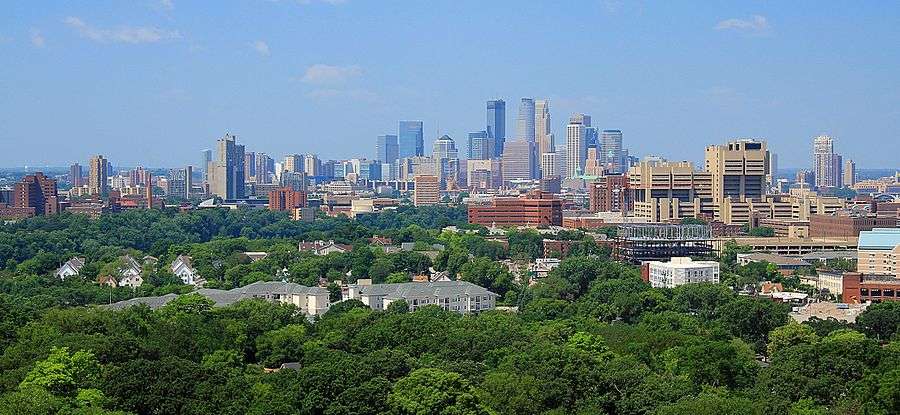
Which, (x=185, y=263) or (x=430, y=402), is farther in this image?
(x=185, y=263)

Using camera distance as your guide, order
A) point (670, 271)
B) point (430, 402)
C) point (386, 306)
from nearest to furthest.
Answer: point (430, 402), point (386, 306), point (670, 271)

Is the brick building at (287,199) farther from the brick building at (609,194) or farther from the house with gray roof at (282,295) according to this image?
the house with gray roof at (282,295)

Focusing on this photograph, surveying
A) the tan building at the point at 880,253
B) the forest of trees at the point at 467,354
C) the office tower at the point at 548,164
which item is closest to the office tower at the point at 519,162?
the office tower at the point at 548,164

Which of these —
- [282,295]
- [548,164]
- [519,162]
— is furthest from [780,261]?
[548,164]

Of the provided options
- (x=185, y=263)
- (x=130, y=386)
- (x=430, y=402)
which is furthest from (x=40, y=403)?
(x=185, y=263)

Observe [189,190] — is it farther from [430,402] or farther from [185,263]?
[430,402]

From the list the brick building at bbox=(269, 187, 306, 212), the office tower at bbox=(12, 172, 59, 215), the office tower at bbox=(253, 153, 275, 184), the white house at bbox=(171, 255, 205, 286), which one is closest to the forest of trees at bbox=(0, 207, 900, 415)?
the white house at bbox=(171, 255, 205, 286)

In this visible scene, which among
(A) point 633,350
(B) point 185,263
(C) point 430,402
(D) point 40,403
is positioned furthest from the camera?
(B) point 185,263
